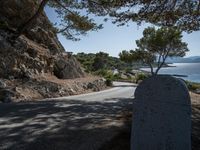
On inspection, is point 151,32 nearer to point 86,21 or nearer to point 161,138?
point 86,21

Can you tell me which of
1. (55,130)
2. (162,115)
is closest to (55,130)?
(55,130)

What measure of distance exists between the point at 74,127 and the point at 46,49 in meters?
19.9

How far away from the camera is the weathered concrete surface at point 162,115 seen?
14.4 feet

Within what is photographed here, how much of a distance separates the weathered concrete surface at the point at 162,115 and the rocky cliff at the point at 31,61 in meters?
13.2

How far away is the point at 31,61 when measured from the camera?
23125 mm

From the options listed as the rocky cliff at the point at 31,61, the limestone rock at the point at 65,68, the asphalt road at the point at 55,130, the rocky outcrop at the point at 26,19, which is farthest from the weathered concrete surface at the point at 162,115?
the limestone rock at the point at 65,68

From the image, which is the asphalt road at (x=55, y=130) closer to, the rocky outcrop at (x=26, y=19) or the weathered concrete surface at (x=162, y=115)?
the weathered concrete surface at (x=162, y=115)

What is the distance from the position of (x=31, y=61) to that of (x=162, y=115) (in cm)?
1960

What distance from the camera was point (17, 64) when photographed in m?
21.6

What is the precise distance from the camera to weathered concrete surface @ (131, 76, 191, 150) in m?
4.38

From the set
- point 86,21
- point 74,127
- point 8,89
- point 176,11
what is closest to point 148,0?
point 176,11

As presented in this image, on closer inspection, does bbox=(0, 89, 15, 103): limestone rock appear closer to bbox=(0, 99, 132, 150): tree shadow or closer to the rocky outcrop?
bbox=(0, 99, 132, 150): tree shadow

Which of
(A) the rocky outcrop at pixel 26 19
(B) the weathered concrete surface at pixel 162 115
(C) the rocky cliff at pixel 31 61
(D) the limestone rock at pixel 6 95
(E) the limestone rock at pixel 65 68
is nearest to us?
(B) the weathered concrete surface at pixel 162 115

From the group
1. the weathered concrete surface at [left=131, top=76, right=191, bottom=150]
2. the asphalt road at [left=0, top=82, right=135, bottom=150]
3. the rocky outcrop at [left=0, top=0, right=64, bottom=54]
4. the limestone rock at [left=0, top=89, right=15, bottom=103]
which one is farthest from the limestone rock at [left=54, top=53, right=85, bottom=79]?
the weathered concrete surface at [left=131, top=76, right=191, bottom=150]
